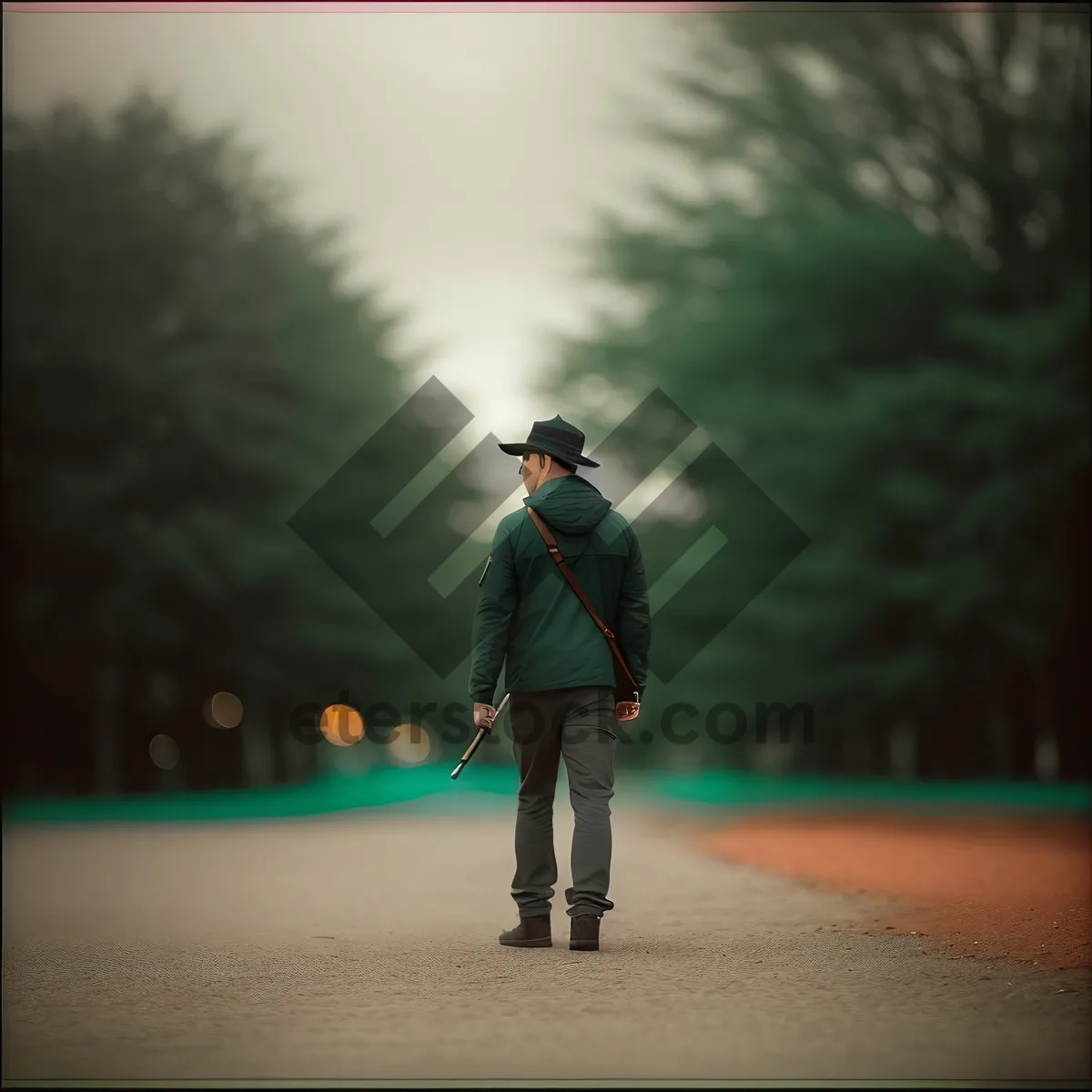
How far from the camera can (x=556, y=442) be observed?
745 centimetres

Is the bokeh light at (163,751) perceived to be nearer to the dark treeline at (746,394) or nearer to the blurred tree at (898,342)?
the dark treeline at (746,394)

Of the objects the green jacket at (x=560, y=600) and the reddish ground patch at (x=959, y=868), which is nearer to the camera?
the green jacket at (x=560, y=600)

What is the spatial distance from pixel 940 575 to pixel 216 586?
10.3m

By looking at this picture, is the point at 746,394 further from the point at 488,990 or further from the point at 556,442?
the point at 488,990

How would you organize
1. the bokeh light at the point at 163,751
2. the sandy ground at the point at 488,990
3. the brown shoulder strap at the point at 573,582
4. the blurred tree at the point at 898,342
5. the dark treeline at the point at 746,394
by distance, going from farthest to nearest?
1. the bokeh light at the point at 163,751
2. the dark treeline at the point at 746,394
3. the blurred tree at the point at 898,342
4. the brown shoulder strap at the point at 573,582
5. the sandy ground at the point at 488,990

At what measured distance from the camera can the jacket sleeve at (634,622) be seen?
7348 millimetres

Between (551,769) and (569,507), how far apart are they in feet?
3.82

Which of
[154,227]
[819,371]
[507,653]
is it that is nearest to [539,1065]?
[507,653]

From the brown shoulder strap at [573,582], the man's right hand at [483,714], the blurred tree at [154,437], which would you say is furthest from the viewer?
the blurred tree at [154,437]

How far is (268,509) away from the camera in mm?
25141

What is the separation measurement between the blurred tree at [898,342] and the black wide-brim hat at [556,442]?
13.8m

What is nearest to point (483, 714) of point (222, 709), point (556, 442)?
point (556, 442)

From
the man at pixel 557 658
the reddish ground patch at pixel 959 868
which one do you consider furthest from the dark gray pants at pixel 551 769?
the reddish ground patch at pixel 959 868

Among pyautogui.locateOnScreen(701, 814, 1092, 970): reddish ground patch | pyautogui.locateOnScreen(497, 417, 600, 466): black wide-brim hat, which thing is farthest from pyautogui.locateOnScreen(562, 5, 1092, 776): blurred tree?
pyautogui.locateOnScreen(497, 417, 600, 466): black wide-brim hat
